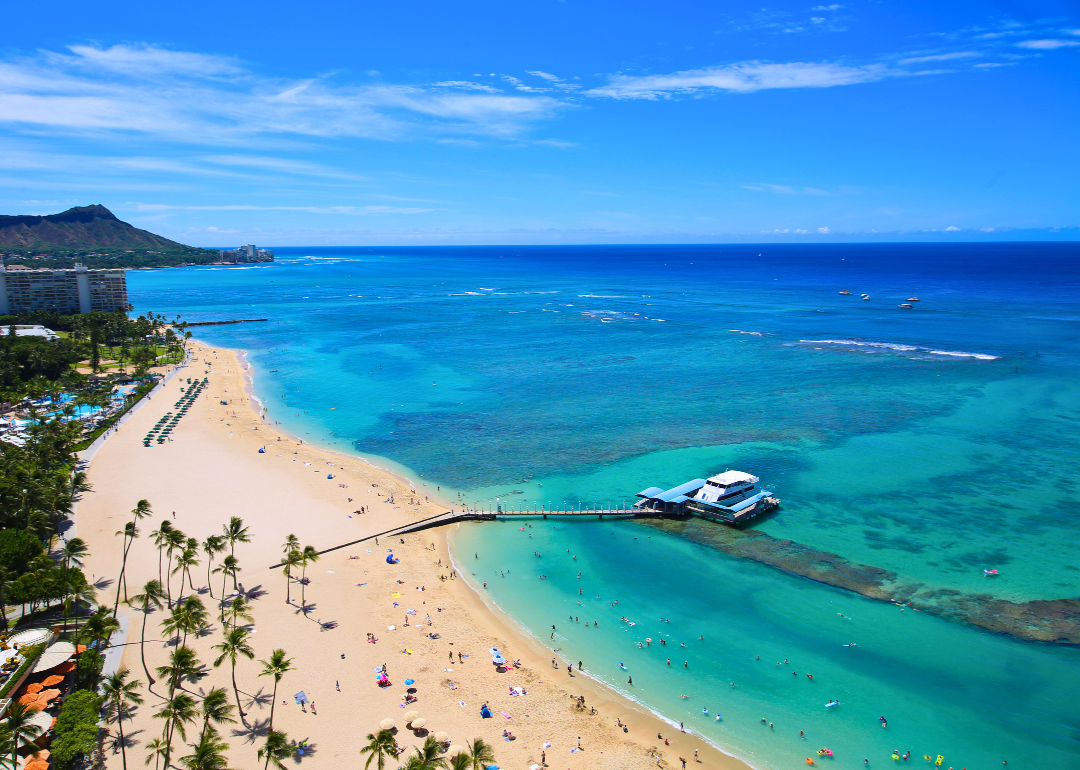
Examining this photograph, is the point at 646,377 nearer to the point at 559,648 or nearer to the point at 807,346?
the point at 807,346

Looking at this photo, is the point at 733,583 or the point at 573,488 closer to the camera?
the point at 733,583

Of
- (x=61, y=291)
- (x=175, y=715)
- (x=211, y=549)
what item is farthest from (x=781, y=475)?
(x=61, y=291)

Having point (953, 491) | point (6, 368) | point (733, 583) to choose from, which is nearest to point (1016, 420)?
point (953, 491)

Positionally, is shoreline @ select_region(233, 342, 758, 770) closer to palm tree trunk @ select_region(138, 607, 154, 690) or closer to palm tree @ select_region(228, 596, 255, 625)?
palm tree @ select_region(228, 596, 255, 625)

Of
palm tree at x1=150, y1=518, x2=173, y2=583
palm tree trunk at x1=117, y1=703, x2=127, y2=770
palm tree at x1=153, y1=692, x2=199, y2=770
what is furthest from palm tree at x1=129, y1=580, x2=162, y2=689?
palm tree at x1=153, y1=692, x2=199, y2=770

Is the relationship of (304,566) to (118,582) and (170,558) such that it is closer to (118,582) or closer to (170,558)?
(170,558)
